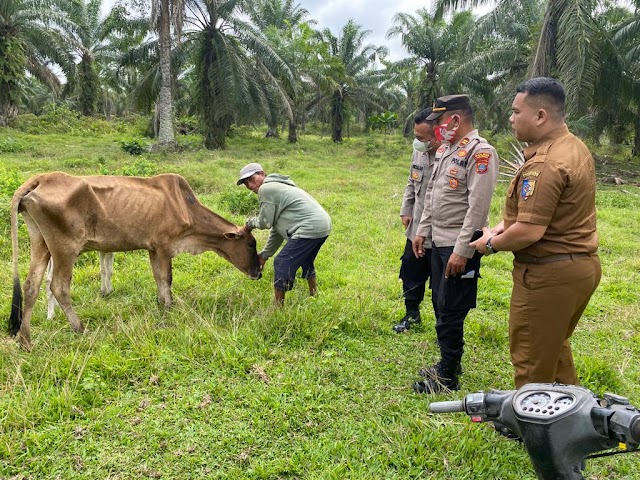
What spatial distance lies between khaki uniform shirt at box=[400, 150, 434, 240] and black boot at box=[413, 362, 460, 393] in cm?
130

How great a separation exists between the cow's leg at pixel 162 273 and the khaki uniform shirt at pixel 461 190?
2.73 m

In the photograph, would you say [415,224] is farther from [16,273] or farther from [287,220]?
[16,273]

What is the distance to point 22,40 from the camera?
21141 mm

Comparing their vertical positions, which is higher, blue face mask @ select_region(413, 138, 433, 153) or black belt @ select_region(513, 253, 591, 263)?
blue face mask @ select_region(413, 138, 433, 153)

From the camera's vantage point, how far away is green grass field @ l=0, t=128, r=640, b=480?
268 centimetres

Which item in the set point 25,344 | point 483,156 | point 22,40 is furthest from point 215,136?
point 483,156

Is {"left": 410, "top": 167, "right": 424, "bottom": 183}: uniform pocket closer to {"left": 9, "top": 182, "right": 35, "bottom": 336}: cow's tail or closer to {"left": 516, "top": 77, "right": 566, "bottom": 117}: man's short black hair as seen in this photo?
{"left": 516, "top": 77, "right": 566, "bottom": 117}: man's short black hair

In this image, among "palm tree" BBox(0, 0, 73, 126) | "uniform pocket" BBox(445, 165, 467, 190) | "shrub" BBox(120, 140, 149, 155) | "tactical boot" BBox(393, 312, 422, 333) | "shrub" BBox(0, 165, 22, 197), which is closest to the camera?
"uniform pocket" BBox(445, 165, 467, 190)

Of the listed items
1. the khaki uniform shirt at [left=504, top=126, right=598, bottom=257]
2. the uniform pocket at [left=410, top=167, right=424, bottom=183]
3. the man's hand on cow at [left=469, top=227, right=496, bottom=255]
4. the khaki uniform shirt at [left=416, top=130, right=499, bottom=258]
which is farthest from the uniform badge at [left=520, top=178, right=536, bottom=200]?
the uniform pocket at [left=410, top=167, right=424, bottom=183]

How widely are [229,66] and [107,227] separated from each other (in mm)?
13387

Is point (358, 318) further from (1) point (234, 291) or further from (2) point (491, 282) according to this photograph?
(2) point (491, 282)

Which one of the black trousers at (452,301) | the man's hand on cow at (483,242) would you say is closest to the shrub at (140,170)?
the black trousers at (452,301)

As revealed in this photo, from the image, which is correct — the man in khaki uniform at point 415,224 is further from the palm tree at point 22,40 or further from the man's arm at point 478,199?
the palm tree at point 22,40

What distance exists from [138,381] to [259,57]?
17109 mm
